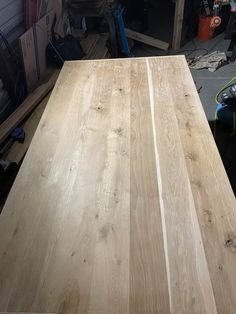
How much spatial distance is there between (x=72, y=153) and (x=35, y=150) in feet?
0.53

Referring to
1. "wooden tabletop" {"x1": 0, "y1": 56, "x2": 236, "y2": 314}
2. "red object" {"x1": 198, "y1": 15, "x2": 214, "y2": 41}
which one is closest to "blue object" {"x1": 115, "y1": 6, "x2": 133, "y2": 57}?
"red object" {"x1": 198, "y1": 15, "x2": 214, "y2": 41}

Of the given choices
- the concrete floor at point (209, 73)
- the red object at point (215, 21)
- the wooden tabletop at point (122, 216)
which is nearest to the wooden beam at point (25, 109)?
the wooden tabletop at point (122, 216)

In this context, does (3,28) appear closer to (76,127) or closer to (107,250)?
(76,127)

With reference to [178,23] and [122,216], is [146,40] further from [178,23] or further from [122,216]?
[122,216]

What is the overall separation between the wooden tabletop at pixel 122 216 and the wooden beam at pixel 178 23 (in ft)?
8.10

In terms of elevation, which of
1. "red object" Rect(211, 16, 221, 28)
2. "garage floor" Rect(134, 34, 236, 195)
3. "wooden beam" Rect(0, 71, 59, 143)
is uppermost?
"red object" Rect(211, 16, 221, 28)

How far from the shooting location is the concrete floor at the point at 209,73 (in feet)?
8.64

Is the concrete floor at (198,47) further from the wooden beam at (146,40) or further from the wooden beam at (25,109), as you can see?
the wooden beam at (25,109)

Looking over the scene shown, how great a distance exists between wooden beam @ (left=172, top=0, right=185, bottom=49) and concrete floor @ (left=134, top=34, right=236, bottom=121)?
0.10m

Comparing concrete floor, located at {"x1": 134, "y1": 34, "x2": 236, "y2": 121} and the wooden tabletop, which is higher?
the wooden tabletop

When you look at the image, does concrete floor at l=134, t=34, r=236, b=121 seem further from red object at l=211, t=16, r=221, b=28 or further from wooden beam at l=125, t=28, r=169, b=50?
red object at l=211, t=16, r=221, b=28

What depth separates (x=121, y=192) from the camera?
36.8 inches

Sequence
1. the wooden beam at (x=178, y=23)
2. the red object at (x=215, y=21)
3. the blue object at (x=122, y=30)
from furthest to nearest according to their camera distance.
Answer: the red object at (x=215, y=21) → the wooden beam at (x=178, y=23) → the blue object at (x=122, y=30)

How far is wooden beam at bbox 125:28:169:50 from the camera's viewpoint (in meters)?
3.52
